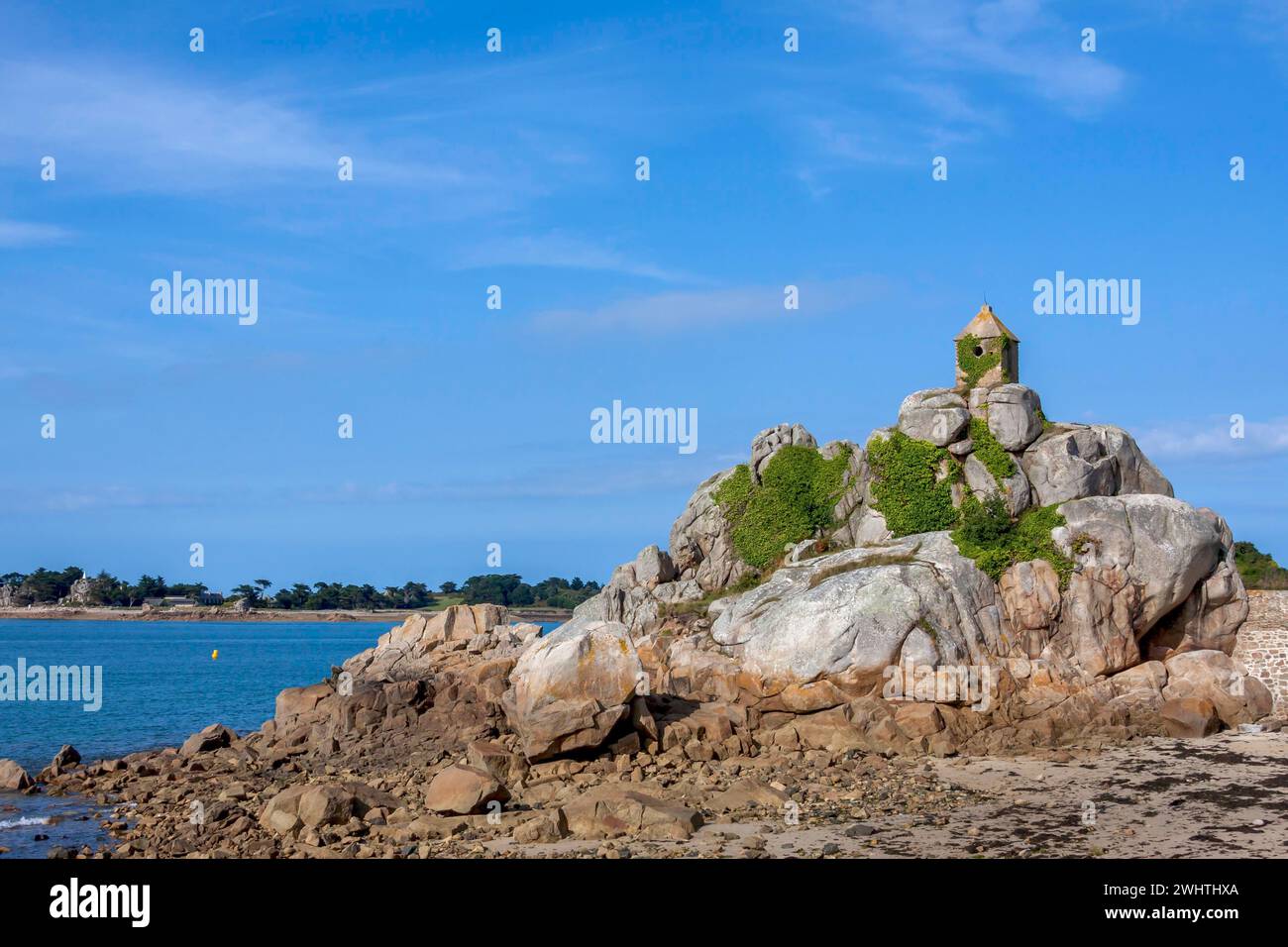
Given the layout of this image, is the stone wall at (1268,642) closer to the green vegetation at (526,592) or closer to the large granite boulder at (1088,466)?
the large granite boulder at (1088,466)

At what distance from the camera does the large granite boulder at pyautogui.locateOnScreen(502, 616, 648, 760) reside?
2247 cm

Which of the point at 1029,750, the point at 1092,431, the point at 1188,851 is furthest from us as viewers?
the point at 1092,431

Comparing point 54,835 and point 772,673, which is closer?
point 54,835

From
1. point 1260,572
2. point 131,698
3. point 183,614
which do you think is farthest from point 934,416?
point 183,614

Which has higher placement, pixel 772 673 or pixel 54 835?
pixel 772 673

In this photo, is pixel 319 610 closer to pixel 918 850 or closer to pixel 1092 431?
pixel 1092 431

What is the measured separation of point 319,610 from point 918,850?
133 m

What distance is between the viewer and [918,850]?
53.7 feet

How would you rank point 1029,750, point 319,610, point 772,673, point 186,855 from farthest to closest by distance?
point 319,610 < point 772,673 < point 1029,750 < point 186,855

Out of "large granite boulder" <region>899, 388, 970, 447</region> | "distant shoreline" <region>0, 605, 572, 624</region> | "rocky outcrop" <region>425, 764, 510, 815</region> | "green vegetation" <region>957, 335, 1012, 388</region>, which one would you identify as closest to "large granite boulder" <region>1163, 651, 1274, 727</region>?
"large granite boulder" <region>899, 388, 970, 447</region>

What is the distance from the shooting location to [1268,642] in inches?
1118

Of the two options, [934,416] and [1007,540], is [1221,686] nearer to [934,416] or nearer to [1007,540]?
[1007,540]

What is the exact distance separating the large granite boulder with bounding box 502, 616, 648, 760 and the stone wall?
610 inches
